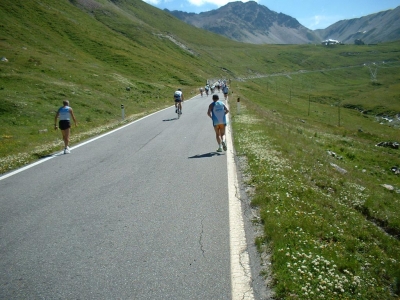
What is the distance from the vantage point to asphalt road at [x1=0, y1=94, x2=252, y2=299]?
411cm

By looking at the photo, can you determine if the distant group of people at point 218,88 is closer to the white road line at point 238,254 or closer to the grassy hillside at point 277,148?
the grassy hillside at point 277,148

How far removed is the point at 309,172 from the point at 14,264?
325 inches

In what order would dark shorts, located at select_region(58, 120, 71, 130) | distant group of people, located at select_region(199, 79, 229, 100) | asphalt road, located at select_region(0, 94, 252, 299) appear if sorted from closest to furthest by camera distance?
asphalt road, located at select_region(0, 94, 252, 299) < dark shorts, located at select_region(58, 120, 71, 130) < distant group of people, located at select_region(199, 79, 229, 100)

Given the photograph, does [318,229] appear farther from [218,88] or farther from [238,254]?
[218,88]

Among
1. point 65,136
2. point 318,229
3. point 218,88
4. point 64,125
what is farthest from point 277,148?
point 218,88

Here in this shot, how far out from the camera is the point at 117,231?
5.57 m

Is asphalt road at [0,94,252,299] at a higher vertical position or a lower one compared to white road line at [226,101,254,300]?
higher

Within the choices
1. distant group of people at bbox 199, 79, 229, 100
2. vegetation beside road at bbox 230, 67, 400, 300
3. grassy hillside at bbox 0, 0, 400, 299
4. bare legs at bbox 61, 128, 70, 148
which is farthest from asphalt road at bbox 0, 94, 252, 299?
distant group of people at bbox 199, 79, 229, 100

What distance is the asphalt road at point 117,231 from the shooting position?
4105 millimetres

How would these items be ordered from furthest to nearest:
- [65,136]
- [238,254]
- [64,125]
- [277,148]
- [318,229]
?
1. [64,125]
2. [65,136]
3. [277,148]
4. [318,229]
5. [238,254]

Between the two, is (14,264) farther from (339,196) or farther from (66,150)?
(66,150)

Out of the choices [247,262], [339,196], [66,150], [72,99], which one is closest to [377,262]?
[247,262]

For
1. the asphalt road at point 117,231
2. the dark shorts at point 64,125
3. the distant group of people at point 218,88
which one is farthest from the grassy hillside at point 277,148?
the distant group of people at point 218,88

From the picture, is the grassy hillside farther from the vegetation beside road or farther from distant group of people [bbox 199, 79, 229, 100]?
distant group of people [bbox 199, 79, 229, 100]
